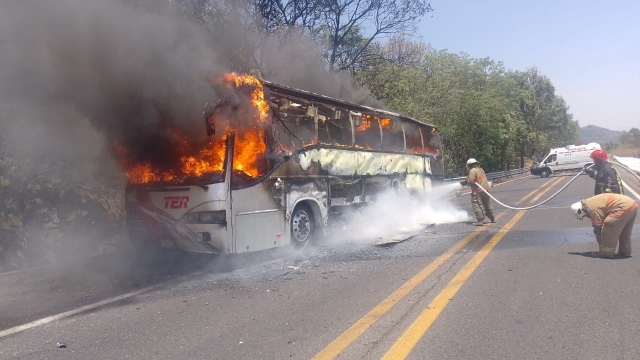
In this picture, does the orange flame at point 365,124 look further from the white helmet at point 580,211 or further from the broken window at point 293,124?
the white helmet at point 580,211

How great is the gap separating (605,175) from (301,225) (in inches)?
202

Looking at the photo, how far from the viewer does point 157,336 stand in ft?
15.1

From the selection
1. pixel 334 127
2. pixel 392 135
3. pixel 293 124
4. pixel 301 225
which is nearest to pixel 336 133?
pixel 334 127

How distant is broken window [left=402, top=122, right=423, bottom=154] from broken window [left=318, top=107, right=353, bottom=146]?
3.04 meters

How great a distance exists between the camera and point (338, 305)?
212 inches

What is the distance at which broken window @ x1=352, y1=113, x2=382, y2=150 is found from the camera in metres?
10.7

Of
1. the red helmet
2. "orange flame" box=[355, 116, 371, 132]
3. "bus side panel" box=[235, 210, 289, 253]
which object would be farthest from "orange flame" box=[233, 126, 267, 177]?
the red helmet

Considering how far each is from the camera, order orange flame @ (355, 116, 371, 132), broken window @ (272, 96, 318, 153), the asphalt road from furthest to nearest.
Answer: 1. orange flame @ (355, 116, 371, 132)
2. broken window @ (272, 96, 318, 153)
3. the asphalt road

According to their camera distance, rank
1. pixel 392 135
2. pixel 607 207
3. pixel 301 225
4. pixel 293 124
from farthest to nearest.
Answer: pixel 392 135
pixel 301 225
pixel 293 124
pixel 607 207

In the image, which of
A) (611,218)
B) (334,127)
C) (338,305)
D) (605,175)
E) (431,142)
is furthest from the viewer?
(431,142)

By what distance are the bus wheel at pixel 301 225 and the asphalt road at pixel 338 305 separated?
257mm

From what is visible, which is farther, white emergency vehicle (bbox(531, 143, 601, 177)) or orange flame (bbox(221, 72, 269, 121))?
white emergency vehicle (bbox(531, 143, 601, 177))

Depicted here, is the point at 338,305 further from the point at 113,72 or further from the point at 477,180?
the point at 477,180

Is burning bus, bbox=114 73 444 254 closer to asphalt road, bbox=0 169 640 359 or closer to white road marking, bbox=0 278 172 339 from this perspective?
asphalt road, bbox=0 169 640 359
